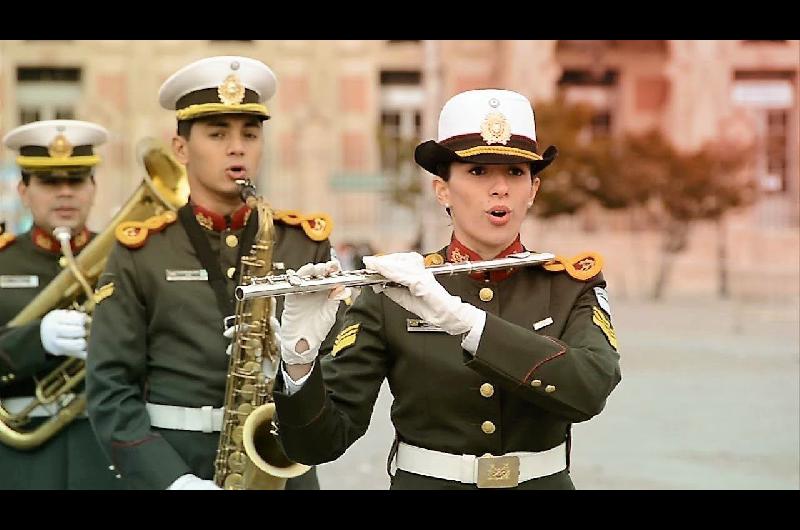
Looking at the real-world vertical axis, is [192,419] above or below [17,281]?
below

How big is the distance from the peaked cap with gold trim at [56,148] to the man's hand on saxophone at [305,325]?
10.4 feet

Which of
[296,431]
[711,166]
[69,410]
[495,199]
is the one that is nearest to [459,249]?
[495,199]

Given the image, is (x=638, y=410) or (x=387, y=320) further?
(x=638, y=410)

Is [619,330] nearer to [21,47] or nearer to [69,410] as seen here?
[69,410]

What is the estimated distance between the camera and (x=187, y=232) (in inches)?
207

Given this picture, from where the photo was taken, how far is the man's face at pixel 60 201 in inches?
261

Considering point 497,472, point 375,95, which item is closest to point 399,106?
point 375,95

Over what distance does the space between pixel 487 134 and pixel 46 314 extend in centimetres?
293

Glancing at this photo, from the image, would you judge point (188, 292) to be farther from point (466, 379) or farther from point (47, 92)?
point (47, 92)

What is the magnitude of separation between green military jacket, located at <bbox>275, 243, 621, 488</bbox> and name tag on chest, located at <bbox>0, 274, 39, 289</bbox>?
2.85 meters

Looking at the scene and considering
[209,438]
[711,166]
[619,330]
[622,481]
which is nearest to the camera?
[209,438]

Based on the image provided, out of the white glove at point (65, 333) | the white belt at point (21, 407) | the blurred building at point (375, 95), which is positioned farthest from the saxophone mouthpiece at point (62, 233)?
the blurred building at point (375, 95)

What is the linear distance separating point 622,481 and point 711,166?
26202mm

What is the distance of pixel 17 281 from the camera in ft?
21.6
